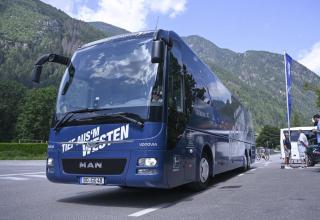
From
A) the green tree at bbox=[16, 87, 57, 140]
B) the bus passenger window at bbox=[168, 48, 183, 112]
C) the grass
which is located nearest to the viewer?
the bus passenger window at bbox=[168, 48, 183, 112]

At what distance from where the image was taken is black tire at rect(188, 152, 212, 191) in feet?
31.7

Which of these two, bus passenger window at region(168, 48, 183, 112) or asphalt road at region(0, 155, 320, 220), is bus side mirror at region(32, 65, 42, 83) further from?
bus passenger window at region(168, 48, 183, 112)

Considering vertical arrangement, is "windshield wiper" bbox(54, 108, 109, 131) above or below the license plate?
above

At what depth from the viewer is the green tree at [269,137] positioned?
15975cm

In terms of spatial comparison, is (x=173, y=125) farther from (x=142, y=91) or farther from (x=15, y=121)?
(x=15, y=121)

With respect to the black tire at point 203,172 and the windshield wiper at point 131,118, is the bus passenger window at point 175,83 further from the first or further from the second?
the black tire at point 203,172

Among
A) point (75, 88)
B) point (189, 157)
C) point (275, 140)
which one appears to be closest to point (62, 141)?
point (75, 88)

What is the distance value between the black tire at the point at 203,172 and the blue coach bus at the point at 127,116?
7.8 inches

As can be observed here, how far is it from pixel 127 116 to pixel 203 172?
3031 millimetres

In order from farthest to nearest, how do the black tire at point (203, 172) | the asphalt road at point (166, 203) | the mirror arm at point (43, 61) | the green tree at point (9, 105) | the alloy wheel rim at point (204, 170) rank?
1. the green tree at point (9, 105)
2. the alloy wheel rim at point (204, 170)
3. the black tire at point (203, 172)
4. the mirror arm at point (43, 61)
5. the asphalt road at point (166, 203)

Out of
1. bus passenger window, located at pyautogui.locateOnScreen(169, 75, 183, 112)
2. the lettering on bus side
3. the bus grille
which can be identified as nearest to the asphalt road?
the bus grille

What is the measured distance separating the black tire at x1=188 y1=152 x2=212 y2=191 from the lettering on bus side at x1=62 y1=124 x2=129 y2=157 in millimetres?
2418

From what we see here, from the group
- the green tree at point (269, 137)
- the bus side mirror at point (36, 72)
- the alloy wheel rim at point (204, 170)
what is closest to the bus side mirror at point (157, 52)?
the bus side mirror at point (36, 72)

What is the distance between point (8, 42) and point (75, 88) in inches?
7515
